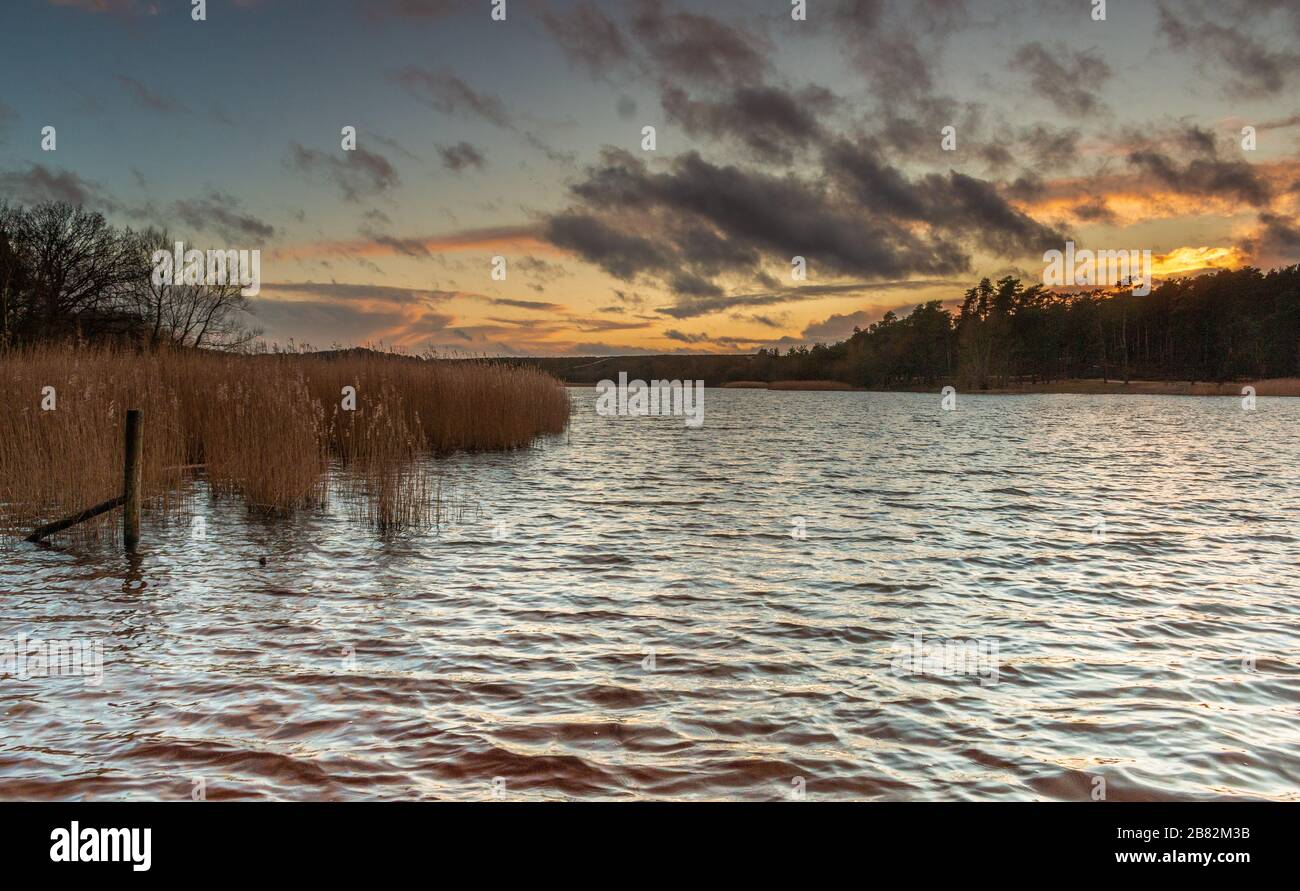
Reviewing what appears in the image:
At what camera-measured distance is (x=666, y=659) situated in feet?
23.1

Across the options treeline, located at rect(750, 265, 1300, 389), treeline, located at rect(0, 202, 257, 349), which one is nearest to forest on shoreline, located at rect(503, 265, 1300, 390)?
treeline, located at rect(750, 265, 1300, 389)

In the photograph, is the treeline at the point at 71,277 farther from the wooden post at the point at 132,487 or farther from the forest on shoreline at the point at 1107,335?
the forest on shoreline at the point at 1107,335

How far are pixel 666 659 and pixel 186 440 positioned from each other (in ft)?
43.9

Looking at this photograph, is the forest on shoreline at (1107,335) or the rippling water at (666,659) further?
the forest on shoreline at (1107,335)

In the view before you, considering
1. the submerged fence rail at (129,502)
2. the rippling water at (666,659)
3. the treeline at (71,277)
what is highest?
the treeline at (71,277)

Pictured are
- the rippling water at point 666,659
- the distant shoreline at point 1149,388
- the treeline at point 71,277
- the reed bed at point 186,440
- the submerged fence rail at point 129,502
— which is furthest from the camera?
the distant shoreline at point 1149,388

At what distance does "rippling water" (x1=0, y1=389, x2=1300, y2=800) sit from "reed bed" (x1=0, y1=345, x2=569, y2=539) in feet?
2.57

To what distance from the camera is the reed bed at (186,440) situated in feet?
38.7

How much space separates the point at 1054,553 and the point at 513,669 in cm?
848

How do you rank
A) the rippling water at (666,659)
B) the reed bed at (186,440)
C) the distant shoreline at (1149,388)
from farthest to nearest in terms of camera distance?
the distant shoreline at (1149,388), the reed bed at (186,440), the rippling water at (666,659)

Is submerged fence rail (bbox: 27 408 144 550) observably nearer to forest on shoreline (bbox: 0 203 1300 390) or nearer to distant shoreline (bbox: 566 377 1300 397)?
forest on shoreline (bbox: 0 203 1300 390)

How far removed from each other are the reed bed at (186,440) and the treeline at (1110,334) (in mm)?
114863

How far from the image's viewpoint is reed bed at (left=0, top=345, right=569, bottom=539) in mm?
11805

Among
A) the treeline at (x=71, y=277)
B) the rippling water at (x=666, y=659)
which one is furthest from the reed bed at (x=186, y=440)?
the treeline at (x=71, y=277)
